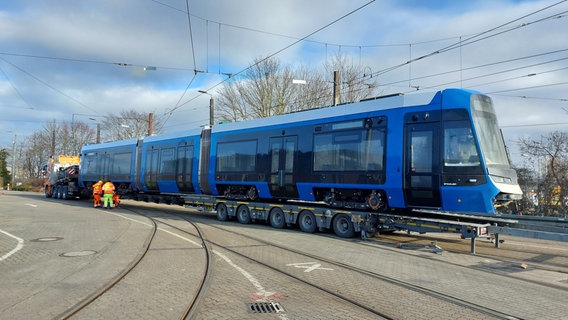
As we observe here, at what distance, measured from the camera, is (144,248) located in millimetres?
10289

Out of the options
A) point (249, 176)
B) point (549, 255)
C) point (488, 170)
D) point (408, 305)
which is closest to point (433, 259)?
point (488, 170)

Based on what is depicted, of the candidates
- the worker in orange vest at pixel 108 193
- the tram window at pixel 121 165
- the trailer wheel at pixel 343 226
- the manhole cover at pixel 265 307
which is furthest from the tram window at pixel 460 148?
the worker in orange vest at pixel 108 193

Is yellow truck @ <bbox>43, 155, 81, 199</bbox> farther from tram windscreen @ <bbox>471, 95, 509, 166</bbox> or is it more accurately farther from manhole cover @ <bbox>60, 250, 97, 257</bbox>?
tram windscreen @ <bbox>471, 95, 509, 166</bbox>

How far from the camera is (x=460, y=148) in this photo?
10.0 metres

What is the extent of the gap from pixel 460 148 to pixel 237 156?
29.4 ft

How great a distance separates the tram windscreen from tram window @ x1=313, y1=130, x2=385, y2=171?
8.18 feet

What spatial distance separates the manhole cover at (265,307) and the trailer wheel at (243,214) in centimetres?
1072

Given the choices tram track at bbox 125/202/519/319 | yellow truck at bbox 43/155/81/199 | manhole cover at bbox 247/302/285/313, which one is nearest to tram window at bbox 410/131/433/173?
tram track at bbox 125/202/519/319

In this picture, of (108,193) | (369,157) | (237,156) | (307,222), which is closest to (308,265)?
(369,157)

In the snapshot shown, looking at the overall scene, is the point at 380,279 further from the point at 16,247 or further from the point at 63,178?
the point at 63,178

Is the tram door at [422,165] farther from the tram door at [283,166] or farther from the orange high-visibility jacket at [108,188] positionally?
the orange high-visibility jacket at [108,188]

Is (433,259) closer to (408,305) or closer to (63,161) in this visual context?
(408,305)

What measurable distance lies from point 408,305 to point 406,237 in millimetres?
8098

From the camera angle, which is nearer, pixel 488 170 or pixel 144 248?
pixel 488 170
